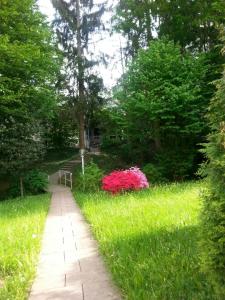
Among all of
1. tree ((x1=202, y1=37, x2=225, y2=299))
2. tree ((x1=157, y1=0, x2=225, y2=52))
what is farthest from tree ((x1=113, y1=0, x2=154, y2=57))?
tree ((x1=202, y1=37, x2=225, y2=299))

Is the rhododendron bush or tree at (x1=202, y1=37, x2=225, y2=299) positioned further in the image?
A: the rhododendron bush

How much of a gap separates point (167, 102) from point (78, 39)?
13425 millimetres

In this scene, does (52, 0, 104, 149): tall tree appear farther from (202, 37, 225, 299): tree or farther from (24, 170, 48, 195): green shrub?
(202, 37, 225, 299): tree

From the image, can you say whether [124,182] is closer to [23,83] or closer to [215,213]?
[23,83]

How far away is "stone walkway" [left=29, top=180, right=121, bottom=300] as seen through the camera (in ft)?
16.1

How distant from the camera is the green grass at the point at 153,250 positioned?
4.53 m

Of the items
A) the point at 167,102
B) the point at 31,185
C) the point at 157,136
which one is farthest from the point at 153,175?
the point at 31,185

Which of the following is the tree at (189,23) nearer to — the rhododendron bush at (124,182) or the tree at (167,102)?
the tree at (167,102)

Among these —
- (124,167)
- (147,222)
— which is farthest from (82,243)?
(124,167)

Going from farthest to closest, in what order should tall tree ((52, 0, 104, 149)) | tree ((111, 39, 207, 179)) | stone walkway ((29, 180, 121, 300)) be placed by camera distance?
tall tree ((52, 0, 104, 149)), tree ((111, 39, 207, 179)), stone walkway ((29, 180, 121, 300))

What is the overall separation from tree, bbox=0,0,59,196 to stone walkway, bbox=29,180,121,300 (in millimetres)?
11311

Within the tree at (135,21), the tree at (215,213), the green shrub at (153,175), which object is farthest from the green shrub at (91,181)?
the tree at (215,213)

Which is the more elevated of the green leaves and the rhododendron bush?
the green leaves

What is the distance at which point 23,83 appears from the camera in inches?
878
